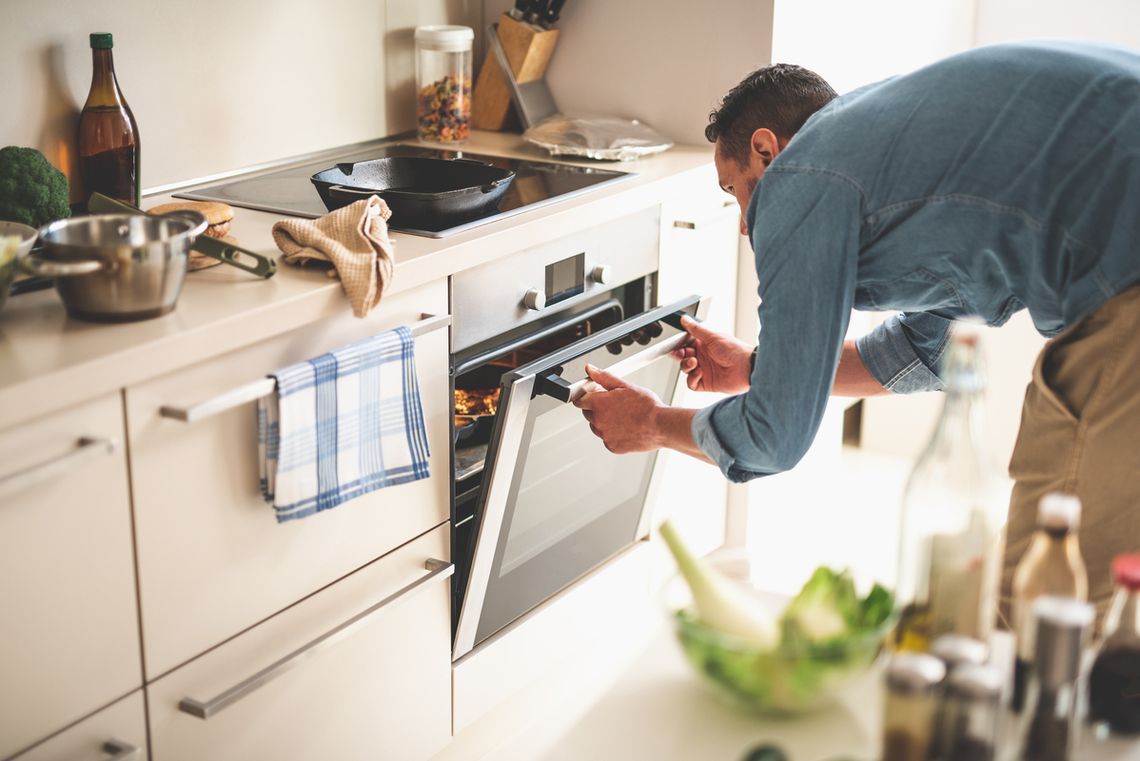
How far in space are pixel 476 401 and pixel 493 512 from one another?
0.59 feet

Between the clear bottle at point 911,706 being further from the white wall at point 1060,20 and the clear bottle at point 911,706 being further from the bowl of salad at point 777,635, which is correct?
the white wall at point 1060,20

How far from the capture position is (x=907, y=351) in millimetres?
1800

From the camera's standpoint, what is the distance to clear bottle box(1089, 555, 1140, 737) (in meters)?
0.83

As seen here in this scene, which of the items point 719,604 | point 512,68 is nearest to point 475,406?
point 512,68

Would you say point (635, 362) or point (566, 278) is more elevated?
point (566, 278)

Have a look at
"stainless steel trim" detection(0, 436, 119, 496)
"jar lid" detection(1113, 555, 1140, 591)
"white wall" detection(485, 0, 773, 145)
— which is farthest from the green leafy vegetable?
"white wall" detection(485, 0, 773, 145)

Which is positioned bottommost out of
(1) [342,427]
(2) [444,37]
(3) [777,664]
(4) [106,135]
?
(1) [342,427]

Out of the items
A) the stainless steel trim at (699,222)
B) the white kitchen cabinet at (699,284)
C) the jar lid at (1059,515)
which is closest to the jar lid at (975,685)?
the jar lid at (1059,515)

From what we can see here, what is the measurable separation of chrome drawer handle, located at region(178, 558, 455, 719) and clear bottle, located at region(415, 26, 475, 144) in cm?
97

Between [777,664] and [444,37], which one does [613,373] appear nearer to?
[444,37]

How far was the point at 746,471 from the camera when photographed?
1.48 metres

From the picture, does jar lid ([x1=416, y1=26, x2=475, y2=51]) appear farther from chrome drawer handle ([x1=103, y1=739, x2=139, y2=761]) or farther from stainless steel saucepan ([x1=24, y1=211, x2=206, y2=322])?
chrome drawer handle ([x1=103, y1=739, x2=139, y2=761])

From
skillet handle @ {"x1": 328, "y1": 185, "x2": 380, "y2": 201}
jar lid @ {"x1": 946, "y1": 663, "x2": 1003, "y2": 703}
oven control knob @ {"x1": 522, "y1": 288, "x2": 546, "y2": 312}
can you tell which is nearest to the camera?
jar lid @ {"x1": 946, "y1": 663, "x2": 1003, "y2": 703}

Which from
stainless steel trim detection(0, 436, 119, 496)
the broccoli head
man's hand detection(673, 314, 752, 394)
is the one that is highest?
the broccoli head
